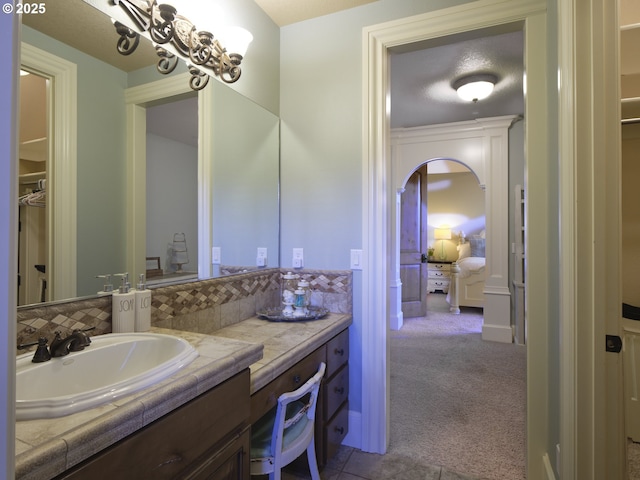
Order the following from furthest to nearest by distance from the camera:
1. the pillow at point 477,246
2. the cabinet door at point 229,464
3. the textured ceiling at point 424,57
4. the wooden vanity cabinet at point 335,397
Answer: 1. the pillow at point 477,246
2. the wooden vanity cabinet at point 335,397
3. the textured ceiling at point 424,57
4. the cabinet door at point 229,464

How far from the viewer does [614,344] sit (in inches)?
45.0

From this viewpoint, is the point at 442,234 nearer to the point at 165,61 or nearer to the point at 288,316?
the point at 288,316

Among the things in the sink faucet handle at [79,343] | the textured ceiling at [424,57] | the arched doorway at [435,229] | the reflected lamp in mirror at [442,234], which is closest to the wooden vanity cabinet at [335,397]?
the sink faucet handle at [79,343]

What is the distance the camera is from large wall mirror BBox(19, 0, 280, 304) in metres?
1.10

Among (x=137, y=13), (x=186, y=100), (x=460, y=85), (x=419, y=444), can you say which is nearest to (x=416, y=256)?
(x=460, y=85)

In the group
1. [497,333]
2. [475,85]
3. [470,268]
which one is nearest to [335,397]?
[475,85]

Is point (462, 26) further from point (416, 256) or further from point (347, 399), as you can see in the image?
point (416, 256)

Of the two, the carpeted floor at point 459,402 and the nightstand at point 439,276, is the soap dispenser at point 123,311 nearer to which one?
the carpeted floor at point 459,402

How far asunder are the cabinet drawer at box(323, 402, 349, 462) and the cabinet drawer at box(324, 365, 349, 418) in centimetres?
5

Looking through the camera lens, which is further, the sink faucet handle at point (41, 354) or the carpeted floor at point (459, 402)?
the carpeted floor at point (459, 402)

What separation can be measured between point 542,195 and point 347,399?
61.0 inches

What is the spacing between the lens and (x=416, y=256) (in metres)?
5.14

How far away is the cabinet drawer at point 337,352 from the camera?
1752mm

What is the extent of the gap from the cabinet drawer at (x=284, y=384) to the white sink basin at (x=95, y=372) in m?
0.35
